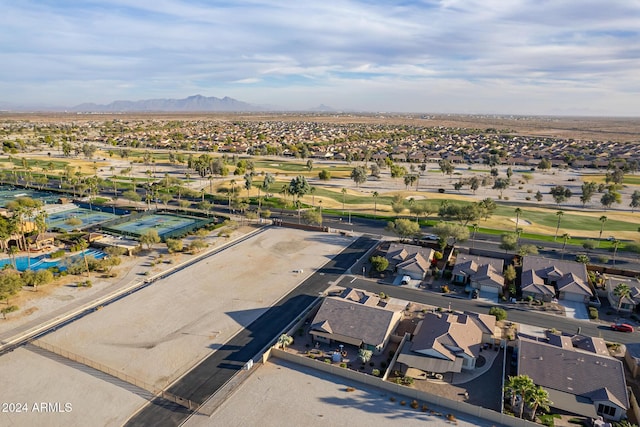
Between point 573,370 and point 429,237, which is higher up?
point 429,237

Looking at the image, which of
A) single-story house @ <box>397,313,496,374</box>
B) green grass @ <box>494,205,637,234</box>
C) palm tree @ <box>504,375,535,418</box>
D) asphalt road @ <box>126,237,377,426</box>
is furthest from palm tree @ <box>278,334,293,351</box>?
green grass @ <box>494,205,637,234</box>

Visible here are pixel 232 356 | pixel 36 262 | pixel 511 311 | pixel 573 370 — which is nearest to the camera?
pixel 573 370

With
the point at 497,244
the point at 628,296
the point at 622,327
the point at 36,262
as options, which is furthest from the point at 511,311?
the point at 36,262

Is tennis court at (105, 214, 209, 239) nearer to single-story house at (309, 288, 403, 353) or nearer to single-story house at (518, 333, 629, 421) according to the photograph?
single-story house at (309, 288, 403, 353)

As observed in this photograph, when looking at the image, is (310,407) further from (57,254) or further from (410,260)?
(57,254)

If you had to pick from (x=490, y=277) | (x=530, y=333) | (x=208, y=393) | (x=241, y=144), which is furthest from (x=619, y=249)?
(x=241, y=144)

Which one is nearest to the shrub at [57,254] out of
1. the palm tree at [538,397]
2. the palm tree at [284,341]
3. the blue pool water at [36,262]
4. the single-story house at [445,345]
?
the blue pool water at [36,262]
